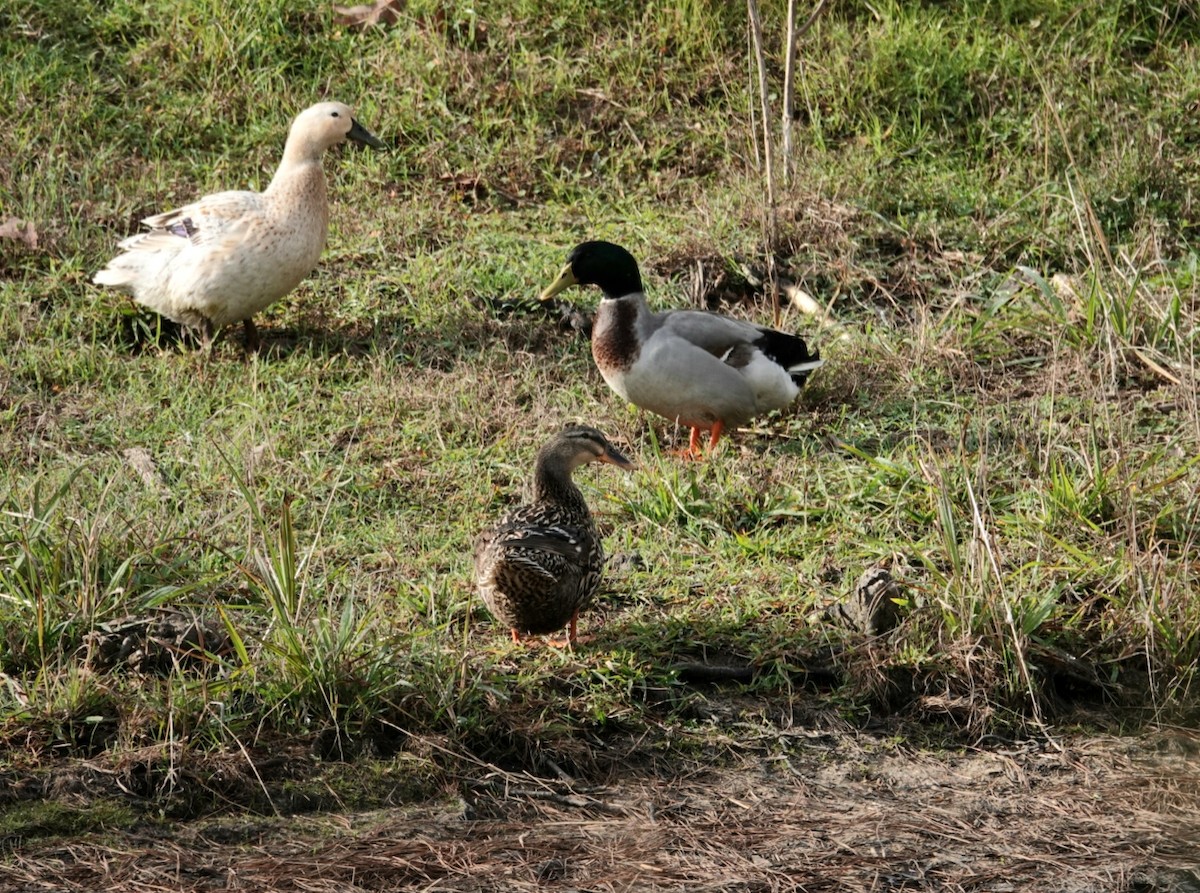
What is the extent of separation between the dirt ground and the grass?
0.23 m

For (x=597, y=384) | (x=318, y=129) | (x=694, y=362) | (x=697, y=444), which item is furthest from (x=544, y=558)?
(x=318, y=129)

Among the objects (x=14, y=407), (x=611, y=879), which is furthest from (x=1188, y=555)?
(x=14, y=407)

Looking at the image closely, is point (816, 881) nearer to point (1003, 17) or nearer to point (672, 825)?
point (672, 825)

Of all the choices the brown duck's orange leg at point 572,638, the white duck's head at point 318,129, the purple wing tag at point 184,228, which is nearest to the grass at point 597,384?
the brown duck's orange leg at point 572,638

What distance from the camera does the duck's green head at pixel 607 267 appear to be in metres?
6.69

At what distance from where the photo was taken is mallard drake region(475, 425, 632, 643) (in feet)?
15.4

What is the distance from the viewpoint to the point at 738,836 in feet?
13.7

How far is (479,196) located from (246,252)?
1955 millimetres

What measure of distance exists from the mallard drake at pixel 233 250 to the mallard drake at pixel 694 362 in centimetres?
147

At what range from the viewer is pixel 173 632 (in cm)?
473

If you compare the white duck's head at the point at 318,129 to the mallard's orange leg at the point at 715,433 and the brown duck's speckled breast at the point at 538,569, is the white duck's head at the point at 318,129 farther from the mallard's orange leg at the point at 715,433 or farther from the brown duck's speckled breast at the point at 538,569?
the brown duck's speckled breast at the point at 538,569

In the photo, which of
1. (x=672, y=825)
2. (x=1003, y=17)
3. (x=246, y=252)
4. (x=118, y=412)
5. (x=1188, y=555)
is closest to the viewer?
(x=672, y=825)

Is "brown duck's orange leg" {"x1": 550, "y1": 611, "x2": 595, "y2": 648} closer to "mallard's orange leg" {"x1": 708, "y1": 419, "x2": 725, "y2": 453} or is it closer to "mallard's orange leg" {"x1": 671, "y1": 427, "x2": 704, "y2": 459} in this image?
"mallard's orange leg" {"x1": 671, "y1": 427, "x2": 704, "y2": 459}

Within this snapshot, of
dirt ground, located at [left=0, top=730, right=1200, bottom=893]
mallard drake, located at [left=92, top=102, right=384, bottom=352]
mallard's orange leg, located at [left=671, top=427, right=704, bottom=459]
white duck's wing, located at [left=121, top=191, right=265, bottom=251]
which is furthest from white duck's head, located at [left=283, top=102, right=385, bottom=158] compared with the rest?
dirt ground, located at [left=0, top=730, right=1200, bottom=893]
